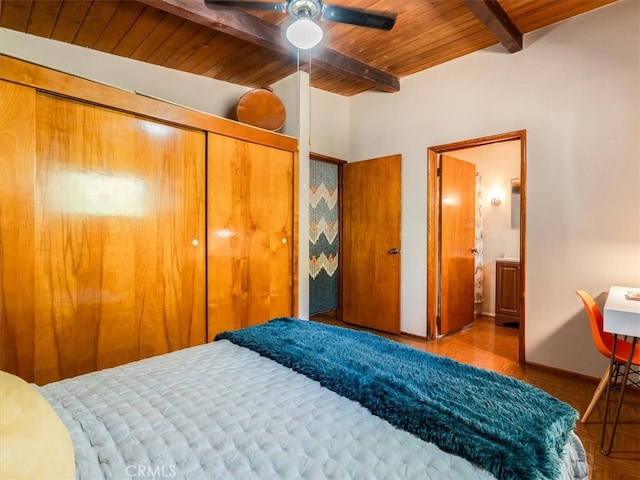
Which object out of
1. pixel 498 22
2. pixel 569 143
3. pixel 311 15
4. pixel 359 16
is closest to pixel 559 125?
pixel 569 143

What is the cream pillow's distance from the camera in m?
0.60

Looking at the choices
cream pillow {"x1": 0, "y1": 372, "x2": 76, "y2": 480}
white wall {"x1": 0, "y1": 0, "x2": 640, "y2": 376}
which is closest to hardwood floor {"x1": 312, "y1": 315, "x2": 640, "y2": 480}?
white wall {"x1": 0, "y1": 0, "x2": 640, "y2": 376}

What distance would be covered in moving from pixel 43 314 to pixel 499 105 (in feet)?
11.9

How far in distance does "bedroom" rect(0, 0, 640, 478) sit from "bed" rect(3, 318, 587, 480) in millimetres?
1824

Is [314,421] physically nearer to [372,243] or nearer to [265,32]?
[265,32]

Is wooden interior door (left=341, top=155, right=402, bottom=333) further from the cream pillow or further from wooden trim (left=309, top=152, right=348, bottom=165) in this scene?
the cream pillow

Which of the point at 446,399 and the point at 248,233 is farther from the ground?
the point at 248,233

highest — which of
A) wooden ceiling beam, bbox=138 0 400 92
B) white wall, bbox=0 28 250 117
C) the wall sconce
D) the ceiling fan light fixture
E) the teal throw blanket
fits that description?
wooden ceiling beam, bbox=138 0 400 92

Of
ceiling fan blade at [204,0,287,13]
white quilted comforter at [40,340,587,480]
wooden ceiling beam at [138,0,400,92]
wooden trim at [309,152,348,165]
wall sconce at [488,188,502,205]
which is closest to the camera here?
white quilted comforter at [40,340,587,480]

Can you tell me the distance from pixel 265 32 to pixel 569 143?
97.3 inches

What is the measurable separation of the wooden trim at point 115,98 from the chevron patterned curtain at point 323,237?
145 centimetres

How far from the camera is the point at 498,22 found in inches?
95.1

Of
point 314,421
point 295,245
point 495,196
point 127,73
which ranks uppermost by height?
point 127,73

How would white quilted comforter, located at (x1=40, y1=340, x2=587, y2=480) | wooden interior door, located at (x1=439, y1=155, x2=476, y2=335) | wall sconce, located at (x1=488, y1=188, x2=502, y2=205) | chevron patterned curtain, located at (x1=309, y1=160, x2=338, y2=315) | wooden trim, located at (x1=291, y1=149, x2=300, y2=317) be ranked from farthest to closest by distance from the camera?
1. wall sconce, located at (x1=488, y1=188, x2=502, y2=205)
2. chevron patterned curtain, located at (x1=309, y1=160, x2=338, y2=315)
3. wooden interior door, located at (x1=439, y1=155, x2=476, y2=335)
4. wooden trim, located at (x1=291, y1=149, x2=300, y2=317)
5. white quilted comforter, located at (x1=40, y1=340, x2=587, y2=480)
